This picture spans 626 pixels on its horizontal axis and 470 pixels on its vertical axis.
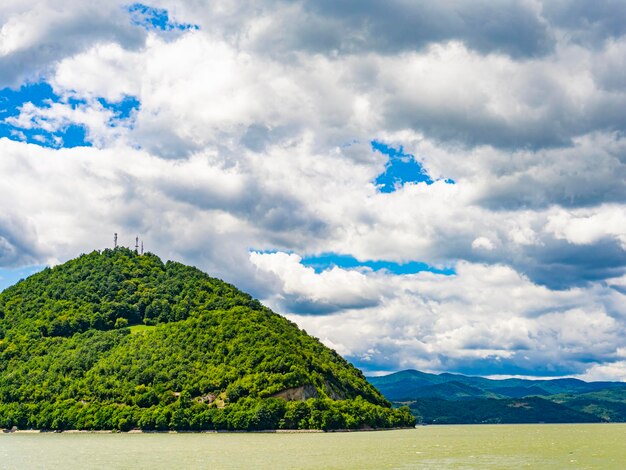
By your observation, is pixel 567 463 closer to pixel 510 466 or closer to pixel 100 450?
pixel 510 466

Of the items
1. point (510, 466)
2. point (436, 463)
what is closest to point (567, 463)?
point (510, 466)

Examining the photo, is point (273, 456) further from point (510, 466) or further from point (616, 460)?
point (616, 460)

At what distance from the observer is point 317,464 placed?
11569cm

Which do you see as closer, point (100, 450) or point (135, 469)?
point (135, 469)

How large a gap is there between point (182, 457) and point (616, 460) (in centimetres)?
7717

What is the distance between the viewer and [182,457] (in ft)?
443

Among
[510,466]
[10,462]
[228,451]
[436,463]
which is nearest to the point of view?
[510,466]

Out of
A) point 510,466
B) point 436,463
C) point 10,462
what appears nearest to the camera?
point 510,466

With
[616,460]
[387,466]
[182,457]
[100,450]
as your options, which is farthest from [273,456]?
[616,460]

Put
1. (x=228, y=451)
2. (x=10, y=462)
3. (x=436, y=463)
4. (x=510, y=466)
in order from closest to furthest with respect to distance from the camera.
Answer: (x=510, y=466) < (x=436, y=463) < (x=10, y=462) < (x=228, y=451)

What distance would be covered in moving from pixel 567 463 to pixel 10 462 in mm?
95501

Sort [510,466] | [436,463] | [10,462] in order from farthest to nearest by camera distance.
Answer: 1. [10,462]
2. [436,463]
3. [510,466]

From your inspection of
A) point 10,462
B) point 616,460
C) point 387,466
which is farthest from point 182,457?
point 616,460

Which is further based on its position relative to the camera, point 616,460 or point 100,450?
point 100,450
